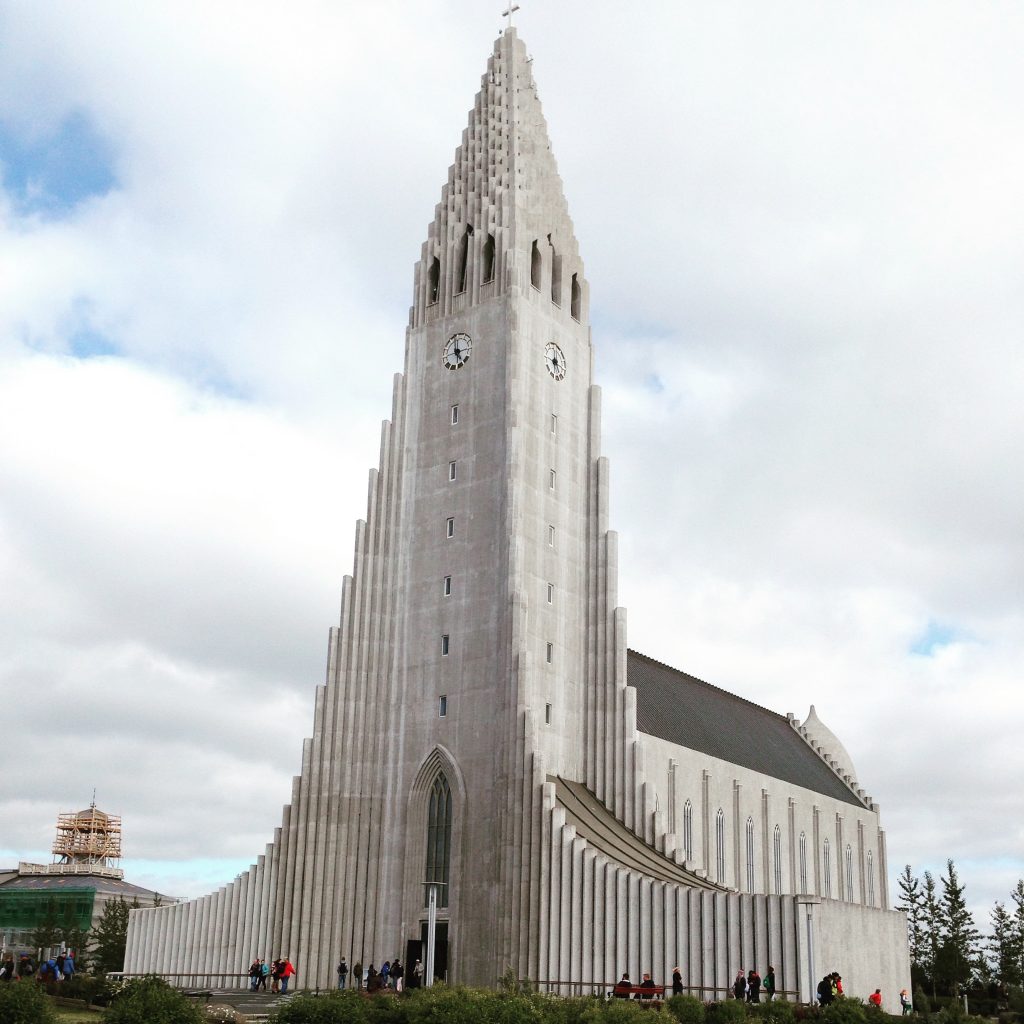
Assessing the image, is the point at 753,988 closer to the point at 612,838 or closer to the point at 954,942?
the point at 612,838

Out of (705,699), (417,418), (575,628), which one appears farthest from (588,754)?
(705,699)

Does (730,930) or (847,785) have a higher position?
(847,785)

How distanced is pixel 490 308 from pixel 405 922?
2803 cm

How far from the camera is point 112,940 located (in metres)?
85.2

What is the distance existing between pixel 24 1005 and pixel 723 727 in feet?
182

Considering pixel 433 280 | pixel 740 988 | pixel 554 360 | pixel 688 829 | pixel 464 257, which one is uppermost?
pixel 464 257

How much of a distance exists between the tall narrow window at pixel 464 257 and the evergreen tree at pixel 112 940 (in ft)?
145

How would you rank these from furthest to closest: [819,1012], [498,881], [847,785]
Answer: [847,785] < [498,881] < [819,1012]

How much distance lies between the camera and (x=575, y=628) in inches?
2285

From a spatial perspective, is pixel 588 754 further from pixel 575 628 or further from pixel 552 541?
pixel 552 541

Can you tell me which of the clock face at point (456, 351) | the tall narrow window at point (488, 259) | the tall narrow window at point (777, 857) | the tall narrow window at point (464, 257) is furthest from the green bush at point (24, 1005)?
the tall narrow window at point (777, 857)

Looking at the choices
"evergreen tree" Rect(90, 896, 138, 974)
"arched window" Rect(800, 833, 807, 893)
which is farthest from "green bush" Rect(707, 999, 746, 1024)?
"evergreen tree" Rect(90, 896, 138, 974)

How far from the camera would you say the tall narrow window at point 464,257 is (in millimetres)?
64000

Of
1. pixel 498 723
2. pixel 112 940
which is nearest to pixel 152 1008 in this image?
pixel 498 723
